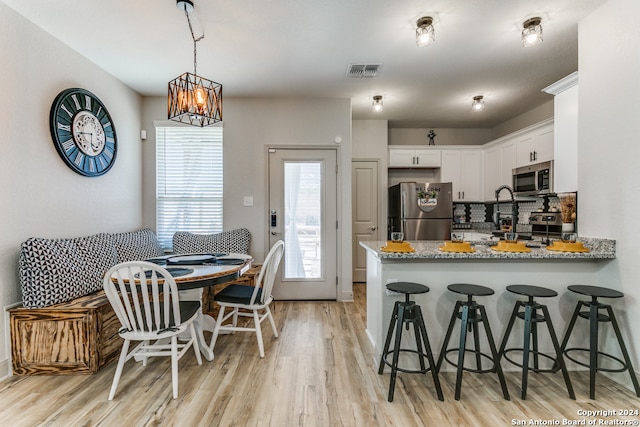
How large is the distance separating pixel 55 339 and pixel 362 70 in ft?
11.4

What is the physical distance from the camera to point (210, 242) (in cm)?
378

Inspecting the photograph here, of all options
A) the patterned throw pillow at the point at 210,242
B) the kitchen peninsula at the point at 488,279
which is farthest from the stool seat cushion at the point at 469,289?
the patterned throw pillow at the point at 210,242

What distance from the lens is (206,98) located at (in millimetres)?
2385

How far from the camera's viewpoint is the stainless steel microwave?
361 centimetres

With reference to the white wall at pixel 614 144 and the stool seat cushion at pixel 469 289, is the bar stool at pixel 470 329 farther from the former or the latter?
the white wall at pixel 614 144

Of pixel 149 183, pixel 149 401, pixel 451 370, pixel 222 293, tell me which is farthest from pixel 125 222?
pixel 451 370

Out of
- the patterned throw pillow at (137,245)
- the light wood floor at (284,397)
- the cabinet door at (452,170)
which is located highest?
the cabinet door at (452,170)

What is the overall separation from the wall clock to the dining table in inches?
47.7

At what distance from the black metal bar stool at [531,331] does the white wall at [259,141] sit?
2.25 metres

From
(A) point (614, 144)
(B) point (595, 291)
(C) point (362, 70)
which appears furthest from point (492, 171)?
(B) point (595, 291)

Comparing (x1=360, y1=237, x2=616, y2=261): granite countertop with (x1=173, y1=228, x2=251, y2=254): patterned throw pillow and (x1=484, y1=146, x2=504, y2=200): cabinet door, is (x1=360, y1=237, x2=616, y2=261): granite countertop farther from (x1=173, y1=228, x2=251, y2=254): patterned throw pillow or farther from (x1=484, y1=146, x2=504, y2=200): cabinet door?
(x1=484, y1=146, x2=504, y2=200): cabinet door

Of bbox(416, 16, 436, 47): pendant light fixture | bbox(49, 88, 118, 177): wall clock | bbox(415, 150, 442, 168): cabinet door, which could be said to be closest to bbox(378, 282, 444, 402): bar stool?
bbox(416, 16, 436, 47): pendant light fixture

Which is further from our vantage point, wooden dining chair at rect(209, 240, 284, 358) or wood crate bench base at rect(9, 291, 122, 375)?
wooden dining chair at rect(209, 240, 284, 358)

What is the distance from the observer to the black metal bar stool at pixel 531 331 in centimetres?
197
